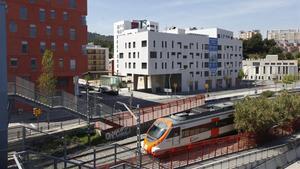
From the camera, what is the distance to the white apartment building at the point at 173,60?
227 ft

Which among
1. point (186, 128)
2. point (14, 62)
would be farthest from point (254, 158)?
point (14, 62)

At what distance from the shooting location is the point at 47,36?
46344 millimetres

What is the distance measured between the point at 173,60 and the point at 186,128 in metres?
48.1

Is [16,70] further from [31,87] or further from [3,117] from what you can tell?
[3,117]

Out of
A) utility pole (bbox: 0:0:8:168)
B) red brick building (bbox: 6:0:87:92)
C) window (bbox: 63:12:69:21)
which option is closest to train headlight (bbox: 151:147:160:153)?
utility pole (bbox: 0:0:8:168)

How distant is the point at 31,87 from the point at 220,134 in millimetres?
17299

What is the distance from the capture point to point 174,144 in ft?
80.8

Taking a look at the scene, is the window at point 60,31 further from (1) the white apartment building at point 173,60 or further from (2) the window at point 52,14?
(1) the white apartment building at point 173,60

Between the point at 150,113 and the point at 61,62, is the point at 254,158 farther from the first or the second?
the point at 61,62

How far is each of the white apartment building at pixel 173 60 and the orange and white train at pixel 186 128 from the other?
34.9 meters

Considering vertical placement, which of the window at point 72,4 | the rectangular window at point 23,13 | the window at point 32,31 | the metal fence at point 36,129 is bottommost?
the metal fence at point 36,129

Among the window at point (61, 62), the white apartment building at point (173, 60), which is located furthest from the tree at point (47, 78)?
the white apartment building at point (173, 60)

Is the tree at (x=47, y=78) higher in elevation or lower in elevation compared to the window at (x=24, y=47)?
lower

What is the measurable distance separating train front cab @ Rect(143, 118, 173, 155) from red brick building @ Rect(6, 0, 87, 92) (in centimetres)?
2403
